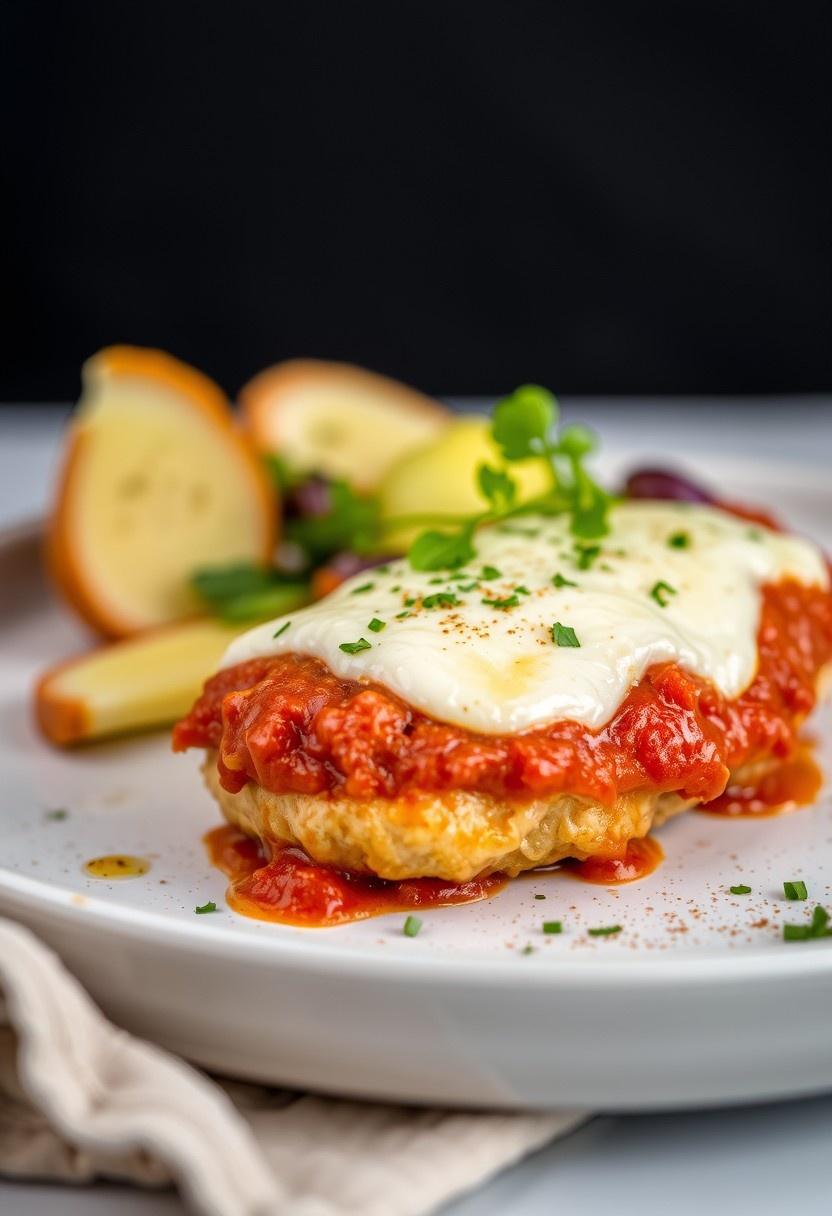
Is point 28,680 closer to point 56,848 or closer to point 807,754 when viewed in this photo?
point 56,848

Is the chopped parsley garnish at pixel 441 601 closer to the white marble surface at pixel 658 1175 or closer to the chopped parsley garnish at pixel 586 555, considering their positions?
the chopped parsley garnish at pixel 586 555

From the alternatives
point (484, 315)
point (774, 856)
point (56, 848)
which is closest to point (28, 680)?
point (56, 848)

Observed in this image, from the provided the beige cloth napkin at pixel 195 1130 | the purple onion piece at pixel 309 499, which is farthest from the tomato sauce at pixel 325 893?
the purple onion piece at pixel 309 499

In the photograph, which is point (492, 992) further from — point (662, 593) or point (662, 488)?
point (662, 488)

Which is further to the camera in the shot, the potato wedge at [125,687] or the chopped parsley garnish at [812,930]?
the potato wedge at [125,687]

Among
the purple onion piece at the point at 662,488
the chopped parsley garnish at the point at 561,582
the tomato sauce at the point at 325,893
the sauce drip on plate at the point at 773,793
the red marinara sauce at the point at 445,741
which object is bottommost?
the sauce drip on plate at the point at 773,793
